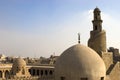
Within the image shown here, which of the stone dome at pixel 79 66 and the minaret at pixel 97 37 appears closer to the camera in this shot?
the stone dome at pixel 79 66

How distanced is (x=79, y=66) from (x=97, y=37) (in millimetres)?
9537

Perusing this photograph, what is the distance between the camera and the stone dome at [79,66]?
1127 cm

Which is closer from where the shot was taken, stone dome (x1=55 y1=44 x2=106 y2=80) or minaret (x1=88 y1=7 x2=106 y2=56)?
stone dome (x1=55 y1=44 x2=106 y2=80)

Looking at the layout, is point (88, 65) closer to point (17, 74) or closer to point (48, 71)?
point (17, 74)

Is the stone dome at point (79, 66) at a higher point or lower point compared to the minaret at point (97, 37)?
lower

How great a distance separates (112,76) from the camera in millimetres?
18531

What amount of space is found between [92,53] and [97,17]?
969cm

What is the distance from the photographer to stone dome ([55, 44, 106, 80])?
11.3 meters

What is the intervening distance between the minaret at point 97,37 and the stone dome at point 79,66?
829cm

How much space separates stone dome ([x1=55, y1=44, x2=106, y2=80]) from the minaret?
8.29 m

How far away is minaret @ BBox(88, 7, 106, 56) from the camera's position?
20.3m

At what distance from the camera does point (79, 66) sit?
11.3 metres

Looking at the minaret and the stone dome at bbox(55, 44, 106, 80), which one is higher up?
the minaret

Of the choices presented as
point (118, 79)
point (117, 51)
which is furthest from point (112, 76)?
point (117, 51)
